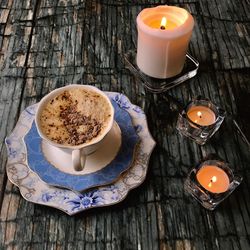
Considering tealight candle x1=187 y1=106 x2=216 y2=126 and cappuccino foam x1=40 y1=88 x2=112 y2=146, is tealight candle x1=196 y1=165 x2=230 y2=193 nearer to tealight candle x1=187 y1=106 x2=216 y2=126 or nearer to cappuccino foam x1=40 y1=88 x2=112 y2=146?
tealight candle x1=187 y1=106 x2=216 y2=126

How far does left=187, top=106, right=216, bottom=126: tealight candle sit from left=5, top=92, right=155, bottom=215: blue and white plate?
0.35 feet

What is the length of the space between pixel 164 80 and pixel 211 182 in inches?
11.7

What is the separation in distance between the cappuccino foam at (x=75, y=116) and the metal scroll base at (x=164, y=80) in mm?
166

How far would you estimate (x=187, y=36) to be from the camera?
2.79ft

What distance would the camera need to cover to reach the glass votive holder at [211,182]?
0.73m

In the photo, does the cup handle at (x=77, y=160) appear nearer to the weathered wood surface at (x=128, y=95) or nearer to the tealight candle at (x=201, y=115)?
the weathered wood surface at (x=128, y=95)

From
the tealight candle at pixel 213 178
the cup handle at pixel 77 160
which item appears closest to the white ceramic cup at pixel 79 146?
the cup handle at pixel 77 160

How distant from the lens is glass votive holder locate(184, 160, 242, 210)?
2.39 feet

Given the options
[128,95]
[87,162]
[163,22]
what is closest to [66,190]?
[87,162]

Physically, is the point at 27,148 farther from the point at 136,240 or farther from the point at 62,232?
the point at 136,240

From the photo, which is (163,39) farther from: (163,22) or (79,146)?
(79,146)

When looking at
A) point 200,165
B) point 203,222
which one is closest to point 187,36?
point 200,165

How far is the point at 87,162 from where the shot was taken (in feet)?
2.59

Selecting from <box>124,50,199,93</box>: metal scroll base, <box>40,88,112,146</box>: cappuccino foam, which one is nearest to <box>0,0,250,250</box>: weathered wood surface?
<box>124,50,199,93</box>: metal scroll base
